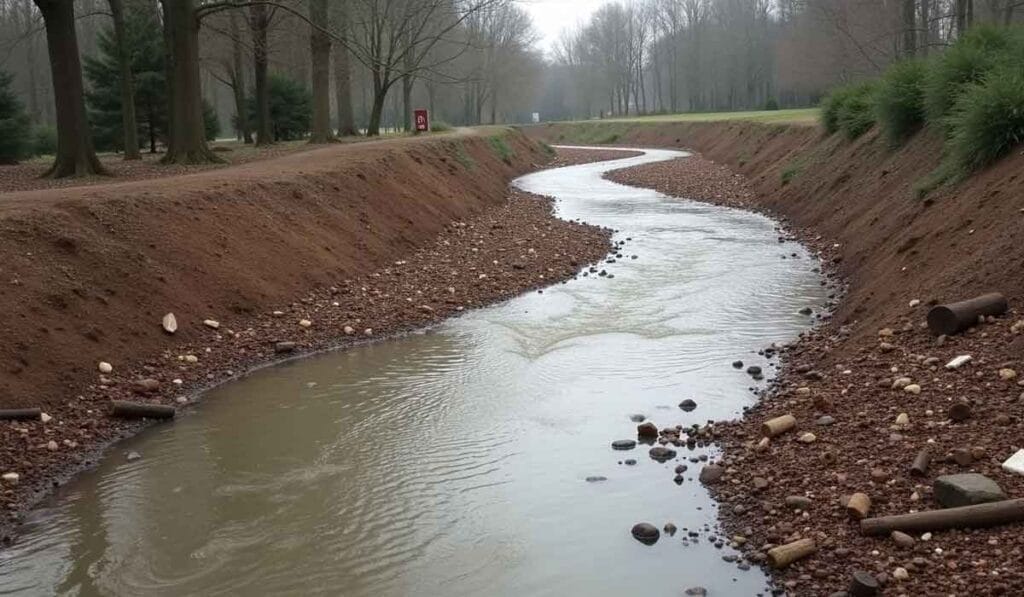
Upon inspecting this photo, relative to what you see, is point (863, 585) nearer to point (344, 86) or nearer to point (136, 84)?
point (136, 84)

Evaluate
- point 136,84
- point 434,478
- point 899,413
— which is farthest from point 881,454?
point 136,84

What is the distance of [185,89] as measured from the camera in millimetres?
20828

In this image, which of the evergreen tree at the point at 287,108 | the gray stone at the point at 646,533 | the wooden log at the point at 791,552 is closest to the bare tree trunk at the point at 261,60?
the evergreen tree at the point at 287,108

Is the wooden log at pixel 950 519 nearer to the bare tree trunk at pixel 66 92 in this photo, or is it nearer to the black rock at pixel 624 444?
the black rock at pixel 624 444

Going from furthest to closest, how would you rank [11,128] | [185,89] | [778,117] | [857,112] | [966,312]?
1. [778,117]
2. [11,128]
3. [185,89]
4. [857,112]
5. [966,312]

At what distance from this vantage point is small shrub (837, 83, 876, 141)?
65.8ft

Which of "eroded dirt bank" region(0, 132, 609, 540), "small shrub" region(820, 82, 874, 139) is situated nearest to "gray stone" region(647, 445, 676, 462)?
"eroded dirt bank" region(0, 132, 609, 540)

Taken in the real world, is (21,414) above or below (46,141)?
below

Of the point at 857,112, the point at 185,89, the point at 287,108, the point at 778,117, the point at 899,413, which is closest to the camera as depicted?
the point at 899,413

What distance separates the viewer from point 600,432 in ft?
25.5

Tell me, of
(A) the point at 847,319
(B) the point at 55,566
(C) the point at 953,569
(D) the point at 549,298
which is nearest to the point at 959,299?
(A) the point at 847,319

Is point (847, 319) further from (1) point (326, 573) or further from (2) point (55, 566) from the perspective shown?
(2) point (55, 566)

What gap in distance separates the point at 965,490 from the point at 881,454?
980 millimetres

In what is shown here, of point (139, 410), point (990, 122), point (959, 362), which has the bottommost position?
point (139, 410)
